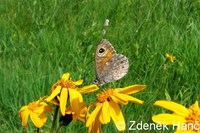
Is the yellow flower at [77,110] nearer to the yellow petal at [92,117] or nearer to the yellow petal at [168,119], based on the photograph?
the yellow petal at [92,117]

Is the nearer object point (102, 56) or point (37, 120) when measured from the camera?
point (37, 120)

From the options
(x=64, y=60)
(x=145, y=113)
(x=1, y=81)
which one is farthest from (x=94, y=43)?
(x=145, y=113)

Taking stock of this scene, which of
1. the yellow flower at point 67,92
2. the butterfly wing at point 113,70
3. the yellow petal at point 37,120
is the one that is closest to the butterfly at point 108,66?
the butterfly wing at point 113,70

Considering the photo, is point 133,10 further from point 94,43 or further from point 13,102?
point 13,102

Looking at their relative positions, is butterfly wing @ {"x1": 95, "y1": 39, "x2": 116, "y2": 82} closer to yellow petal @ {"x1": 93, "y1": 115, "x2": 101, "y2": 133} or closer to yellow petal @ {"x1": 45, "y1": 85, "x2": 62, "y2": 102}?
yellow petal @ {"x1": 45, "y1": 85, "x2": 62, "y2": 102}

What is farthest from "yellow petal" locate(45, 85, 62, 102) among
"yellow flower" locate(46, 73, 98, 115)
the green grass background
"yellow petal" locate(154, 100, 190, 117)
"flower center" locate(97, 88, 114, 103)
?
the green grass background

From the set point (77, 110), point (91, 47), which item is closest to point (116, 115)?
point (77, 110)

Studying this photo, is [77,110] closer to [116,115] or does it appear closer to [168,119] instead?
[116,115]
